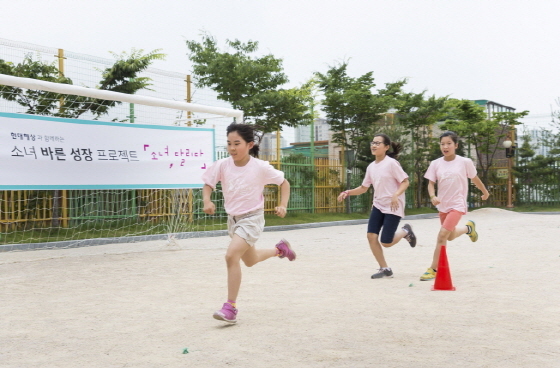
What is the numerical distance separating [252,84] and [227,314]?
17.5m

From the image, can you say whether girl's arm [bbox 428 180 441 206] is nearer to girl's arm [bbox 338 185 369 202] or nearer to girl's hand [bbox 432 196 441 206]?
girl's hand [bbox 432 196 441 206]

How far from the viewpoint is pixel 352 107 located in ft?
76.1

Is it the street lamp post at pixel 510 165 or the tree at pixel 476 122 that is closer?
the tree at pixel 476 122

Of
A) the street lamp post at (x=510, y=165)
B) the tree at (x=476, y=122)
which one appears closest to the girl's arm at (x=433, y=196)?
the tree at (x=476, y=122)

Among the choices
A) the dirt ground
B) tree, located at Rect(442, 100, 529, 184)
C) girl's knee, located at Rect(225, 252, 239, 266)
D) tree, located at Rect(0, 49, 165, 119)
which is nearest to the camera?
the dirt ground

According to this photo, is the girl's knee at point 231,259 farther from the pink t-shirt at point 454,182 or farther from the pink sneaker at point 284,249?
the pink t-shirt at point 454,182

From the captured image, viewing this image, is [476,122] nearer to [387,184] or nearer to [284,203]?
[387,184]

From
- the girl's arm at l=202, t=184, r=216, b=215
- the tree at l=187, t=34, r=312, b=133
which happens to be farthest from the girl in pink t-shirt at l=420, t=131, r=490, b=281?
the tree at l=187, t=34, r=312, b=133

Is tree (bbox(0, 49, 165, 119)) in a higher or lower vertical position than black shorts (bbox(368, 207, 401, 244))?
higher

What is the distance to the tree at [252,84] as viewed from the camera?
21141 mm

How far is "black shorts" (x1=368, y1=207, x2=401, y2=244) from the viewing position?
7.22 metres

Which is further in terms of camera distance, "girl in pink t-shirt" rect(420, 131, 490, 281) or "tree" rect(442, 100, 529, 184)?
"tree" rect(442, 100, 529, 184)

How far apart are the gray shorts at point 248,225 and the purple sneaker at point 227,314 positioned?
24.1 inches

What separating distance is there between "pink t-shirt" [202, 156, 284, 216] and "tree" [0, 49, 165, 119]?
7.00m
